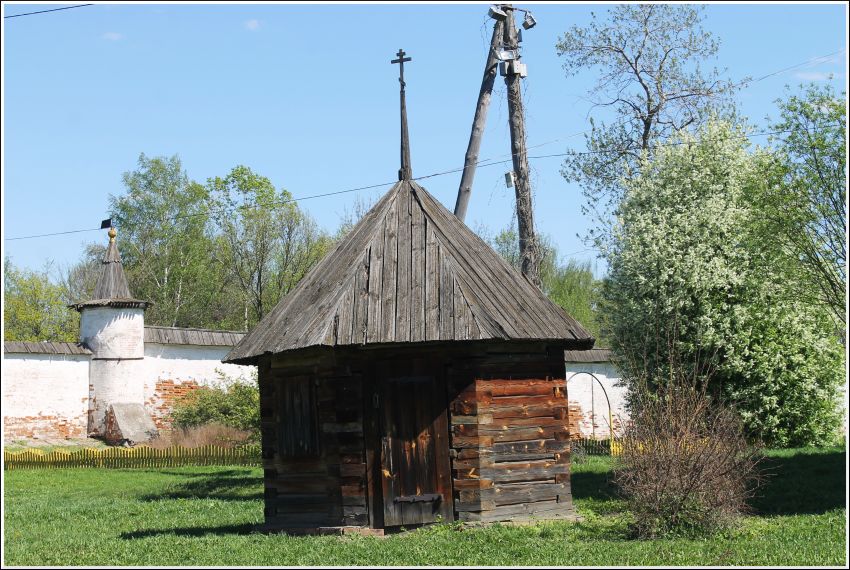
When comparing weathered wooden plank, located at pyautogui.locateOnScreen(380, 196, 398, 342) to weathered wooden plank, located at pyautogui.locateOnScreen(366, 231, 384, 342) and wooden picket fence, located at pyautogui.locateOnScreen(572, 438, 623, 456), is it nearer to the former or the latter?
weathered wooden plank, located at pyautogui.locateOnScreen(366, 231, 384, 342)

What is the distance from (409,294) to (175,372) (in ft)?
71.3

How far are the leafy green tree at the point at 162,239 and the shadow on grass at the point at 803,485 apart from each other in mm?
33131

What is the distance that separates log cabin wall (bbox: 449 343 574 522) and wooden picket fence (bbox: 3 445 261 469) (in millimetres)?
15279

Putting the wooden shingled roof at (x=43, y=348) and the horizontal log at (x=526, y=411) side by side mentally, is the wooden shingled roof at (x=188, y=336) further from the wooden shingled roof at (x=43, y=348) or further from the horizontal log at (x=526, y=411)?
the horizontal log at (x=526, y=411)

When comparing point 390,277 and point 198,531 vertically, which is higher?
point 390,277

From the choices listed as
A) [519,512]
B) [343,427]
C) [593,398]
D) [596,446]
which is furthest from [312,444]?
[593,398]

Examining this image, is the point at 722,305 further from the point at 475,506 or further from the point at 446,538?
the point at 446,538

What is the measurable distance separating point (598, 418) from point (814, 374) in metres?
10.8

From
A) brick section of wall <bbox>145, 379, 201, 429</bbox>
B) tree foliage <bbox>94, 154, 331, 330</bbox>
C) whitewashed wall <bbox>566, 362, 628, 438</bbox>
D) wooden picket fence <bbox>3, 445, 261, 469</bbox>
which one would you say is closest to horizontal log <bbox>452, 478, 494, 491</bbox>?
wooden picket fence <bbox>3, 445, 261, 469</bbox>

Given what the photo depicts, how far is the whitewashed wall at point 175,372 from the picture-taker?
31.9 meters

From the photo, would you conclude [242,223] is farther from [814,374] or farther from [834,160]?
[834,160]

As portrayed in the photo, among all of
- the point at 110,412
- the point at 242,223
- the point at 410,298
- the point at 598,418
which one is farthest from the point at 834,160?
the point at 242,223

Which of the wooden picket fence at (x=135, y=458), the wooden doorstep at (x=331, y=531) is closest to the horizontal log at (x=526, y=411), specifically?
the wooden doorstep at (x=331, y=531)

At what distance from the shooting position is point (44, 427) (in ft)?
98.6
